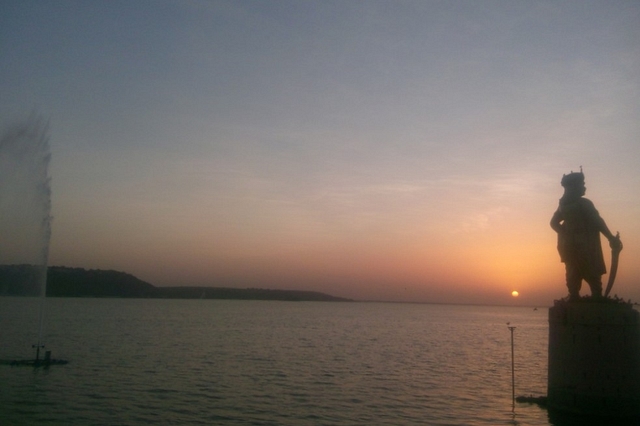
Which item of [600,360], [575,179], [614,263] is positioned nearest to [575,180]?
[575,179]

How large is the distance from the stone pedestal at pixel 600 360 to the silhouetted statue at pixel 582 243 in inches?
44.1

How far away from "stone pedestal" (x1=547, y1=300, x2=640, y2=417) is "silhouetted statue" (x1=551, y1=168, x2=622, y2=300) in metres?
1.12

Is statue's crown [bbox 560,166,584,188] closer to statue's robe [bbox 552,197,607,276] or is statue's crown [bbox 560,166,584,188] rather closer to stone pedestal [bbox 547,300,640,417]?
statue's robe [bbox 552,197,607,276]

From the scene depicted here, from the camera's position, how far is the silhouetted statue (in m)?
19.2

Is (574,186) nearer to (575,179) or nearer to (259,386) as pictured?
(575,179)

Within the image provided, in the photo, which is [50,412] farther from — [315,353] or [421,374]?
[315,353]

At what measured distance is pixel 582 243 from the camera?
19.4 metres

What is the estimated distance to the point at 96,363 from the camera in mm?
38250

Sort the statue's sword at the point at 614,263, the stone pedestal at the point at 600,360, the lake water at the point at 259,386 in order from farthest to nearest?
the lake water at the point at 259,386
the statue's sword at the point at 614,263
the stone pedestal at the point at 600,360

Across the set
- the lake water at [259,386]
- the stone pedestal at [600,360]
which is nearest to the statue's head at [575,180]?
the stone pedestal at [600,360]

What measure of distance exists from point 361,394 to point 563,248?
13.4 metres

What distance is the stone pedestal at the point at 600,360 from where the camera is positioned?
17531 millimetres

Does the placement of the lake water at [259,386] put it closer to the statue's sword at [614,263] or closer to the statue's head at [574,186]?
the statue's sword at [614,263]

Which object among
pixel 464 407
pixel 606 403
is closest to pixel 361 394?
pixel 464 407
